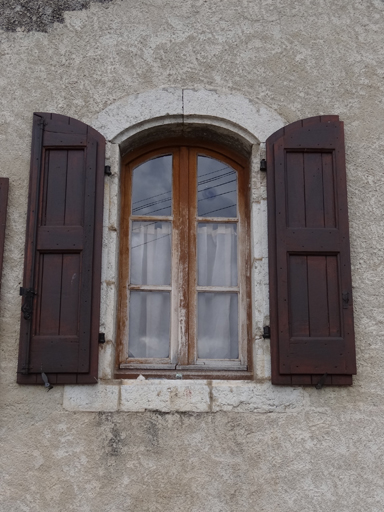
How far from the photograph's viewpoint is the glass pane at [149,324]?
4090 millimetres

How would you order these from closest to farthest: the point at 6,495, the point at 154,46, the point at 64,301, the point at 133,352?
1. the point at 6,495
2. the point at 64,301
3. the point at 133,352
4. the point at 154,46

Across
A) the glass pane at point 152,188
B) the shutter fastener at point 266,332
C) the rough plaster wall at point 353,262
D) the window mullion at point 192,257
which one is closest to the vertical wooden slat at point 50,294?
the rough plaster wall at point 353,262

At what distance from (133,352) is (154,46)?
1.92m

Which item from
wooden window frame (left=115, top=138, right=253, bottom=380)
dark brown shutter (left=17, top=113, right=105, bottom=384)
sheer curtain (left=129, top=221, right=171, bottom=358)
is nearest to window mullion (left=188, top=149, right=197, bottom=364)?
wooden window frame (left=115, top=138, right=253, bottom=380)

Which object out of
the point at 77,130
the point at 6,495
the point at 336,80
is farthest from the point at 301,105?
the point at 6,495

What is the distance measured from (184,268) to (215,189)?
56 cm

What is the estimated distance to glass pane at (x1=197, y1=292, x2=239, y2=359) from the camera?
4.09 meters

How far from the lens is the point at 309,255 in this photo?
391cm

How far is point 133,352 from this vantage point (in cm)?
408

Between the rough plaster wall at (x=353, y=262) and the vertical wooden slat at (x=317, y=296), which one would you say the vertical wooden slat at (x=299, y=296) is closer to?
the vertical wooden slat at (x=317, y=296)

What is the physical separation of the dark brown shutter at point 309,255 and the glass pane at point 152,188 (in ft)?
2.27

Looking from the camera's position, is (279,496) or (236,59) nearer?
(279,496)

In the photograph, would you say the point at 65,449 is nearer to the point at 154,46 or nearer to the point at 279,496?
the point at 279,496

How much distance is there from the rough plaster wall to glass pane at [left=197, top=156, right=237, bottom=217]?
19.5 inches
